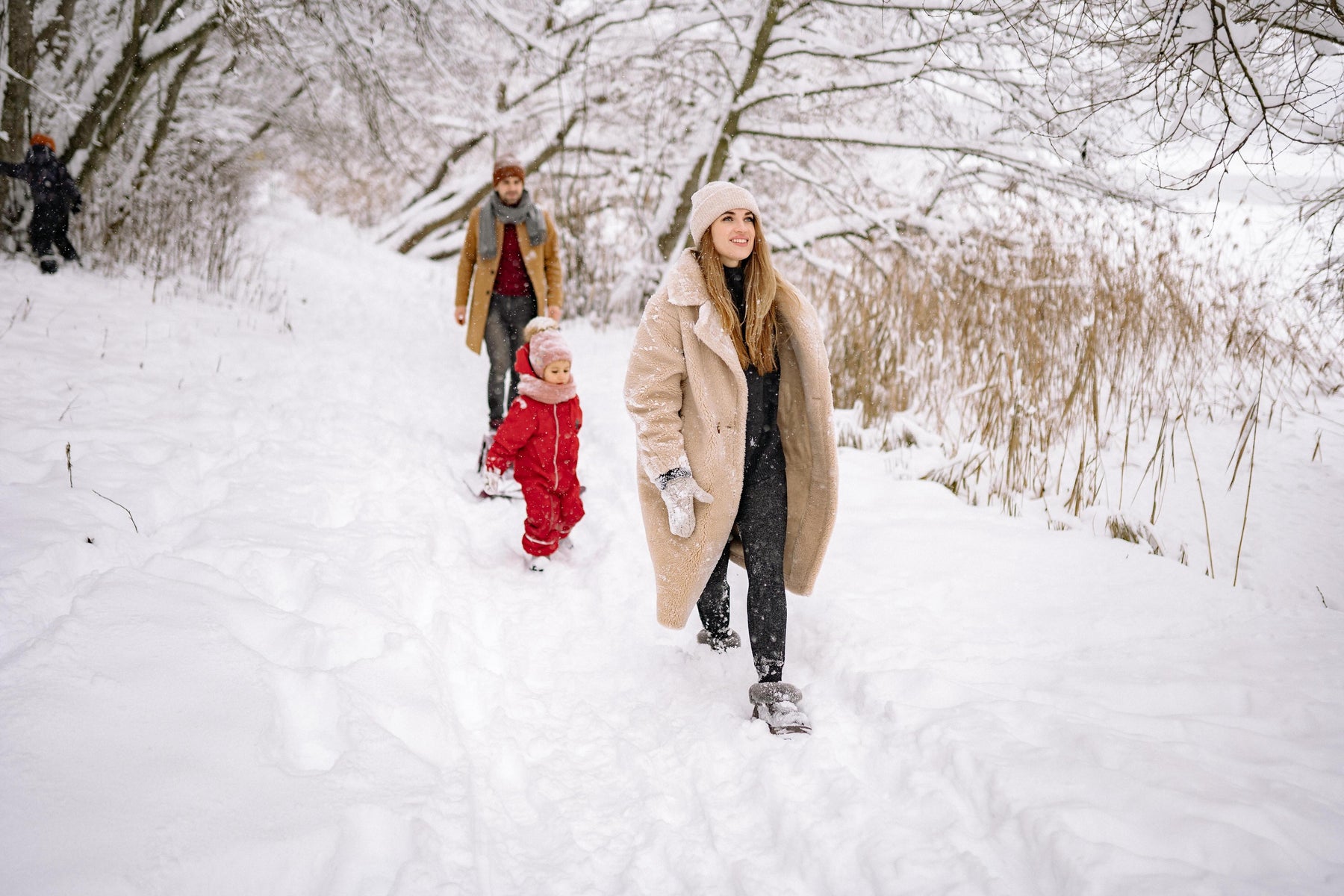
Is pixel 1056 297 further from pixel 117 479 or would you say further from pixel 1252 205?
pixel 117 479

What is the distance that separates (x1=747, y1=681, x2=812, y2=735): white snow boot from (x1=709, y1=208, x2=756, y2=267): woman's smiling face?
1.40 m

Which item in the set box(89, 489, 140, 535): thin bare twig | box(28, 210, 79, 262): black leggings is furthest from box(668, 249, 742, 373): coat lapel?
box(28, 210, 79, 262): black leggings

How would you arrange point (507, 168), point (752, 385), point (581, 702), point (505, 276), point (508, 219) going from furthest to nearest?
point (505, 276), point (508, 219), point (507, 168), point (581, 702), point (752, 385)

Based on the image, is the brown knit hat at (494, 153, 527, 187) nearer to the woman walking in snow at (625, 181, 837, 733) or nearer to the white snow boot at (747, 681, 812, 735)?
the woman walking in snow at (625, 181, 837, 733)

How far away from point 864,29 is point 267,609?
743 cm

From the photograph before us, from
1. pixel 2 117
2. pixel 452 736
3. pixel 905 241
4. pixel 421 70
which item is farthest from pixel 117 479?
pixel 421 70

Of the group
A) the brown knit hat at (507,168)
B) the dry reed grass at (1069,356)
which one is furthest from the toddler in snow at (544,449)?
the dry reed grass at (1069,356)

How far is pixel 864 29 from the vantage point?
22.3ft

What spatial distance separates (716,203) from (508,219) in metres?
2.97

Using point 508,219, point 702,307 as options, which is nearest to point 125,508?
point 702,307

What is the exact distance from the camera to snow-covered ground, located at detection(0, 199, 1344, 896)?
4.79 ft

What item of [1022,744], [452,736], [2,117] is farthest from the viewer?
[2,117]

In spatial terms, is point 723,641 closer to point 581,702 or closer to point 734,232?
point 581,702

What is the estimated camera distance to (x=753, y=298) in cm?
215
